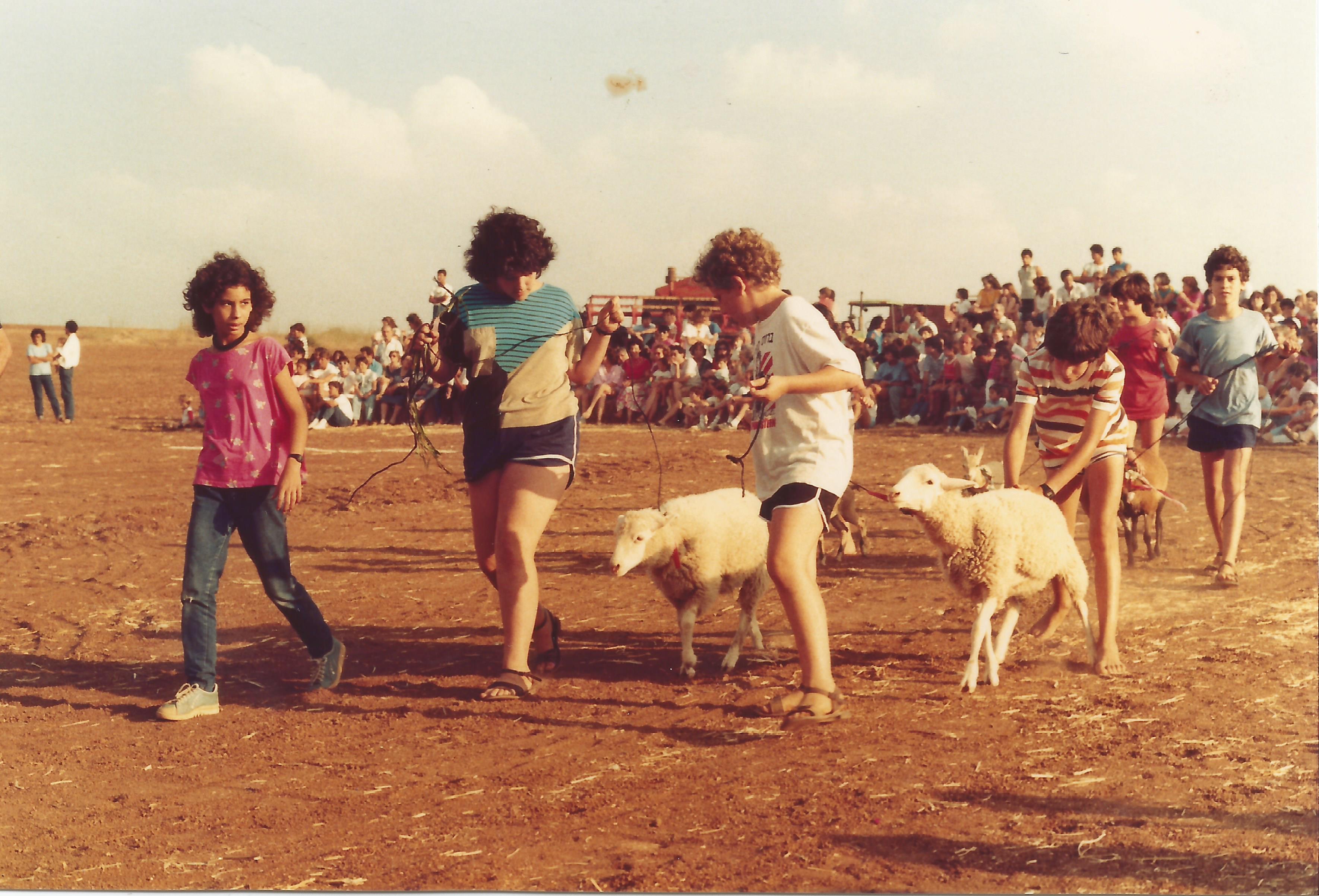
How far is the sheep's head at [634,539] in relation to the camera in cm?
685

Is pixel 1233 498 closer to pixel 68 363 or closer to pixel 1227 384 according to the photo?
pixel 1227 384

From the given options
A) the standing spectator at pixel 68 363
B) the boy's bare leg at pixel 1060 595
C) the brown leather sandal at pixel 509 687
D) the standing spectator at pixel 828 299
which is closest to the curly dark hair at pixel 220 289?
the brown leather sandal at pixel 509 687

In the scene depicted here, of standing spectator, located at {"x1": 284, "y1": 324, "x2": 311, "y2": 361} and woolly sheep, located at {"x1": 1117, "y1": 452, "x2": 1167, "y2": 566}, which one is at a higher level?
standing spectator, located at {"x1": 284, "y1": 324, "x2": 311, "y2": 361}

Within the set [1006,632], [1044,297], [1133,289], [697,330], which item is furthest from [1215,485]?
[697,330]

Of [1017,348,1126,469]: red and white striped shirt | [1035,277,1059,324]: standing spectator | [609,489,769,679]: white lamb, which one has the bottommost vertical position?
[609,489,769,679]: white lamb

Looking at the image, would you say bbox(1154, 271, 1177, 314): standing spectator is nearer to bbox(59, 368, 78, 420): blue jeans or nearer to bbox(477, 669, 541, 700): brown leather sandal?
bbox(477, 669, 541, 700): brown leather sandal

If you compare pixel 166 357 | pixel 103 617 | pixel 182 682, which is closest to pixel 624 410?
pixel 103 617

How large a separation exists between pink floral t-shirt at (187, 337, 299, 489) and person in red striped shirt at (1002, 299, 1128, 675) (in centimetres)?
364

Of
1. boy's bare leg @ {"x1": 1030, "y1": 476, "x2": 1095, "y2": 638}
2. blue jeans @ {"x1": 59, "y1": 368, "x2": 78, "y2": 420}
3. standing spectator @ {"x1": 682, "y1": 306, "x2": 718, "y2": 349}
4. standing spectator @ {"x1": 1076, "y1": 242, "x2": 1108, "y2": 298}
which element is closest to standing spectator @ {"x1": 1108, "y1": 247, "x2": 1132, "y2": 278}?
standing spectator @ {"x1": 1076, "y1": 242, "x2": 1108, "y2": 298}

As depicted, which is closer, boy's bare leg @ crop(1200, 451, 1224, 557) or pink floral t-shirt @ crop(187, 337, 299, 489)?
pink floral t-shirt @ crop(187, 337, 299, 489)

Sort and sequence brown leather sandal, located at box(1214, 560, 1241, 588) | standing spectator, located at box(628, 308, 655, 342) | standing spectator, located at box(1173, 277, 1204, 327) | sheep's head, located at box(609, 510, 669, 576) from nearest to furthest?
1. sheep's head, located at box(609, 510, 669, 576)
2. brown leather sandal, located at box(1214, 560, 1241, 588)
3. standing spectator, located at box(1173, 277, 1204, 327)
4. standing spectator, located at box(628, 308, 655, 342)

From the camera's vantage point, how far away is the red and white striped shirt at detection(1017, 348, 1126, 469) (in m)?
6.45

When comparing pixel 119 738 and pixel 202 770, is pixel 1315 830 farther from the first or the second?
pixel 119 738

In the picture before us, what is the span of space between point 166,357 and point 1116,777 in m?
46.3
